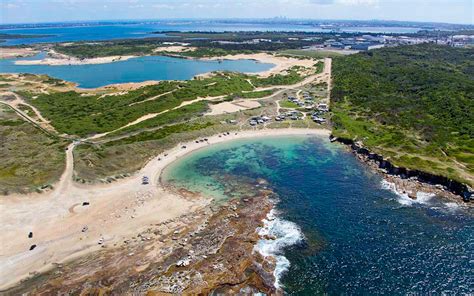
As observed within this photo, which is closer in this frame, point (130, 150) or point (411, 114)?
point (130, 150)

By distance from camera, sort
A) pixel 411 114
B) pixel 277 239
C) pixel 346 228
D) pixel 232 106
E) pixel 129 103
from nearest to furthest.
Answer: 1. pixel 277 239
2. pixel 346 228
3. pixel 411 114
4. pixel 232 106
5. pixel 129 103

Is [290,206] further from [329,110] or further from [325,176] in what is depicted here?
[329,110]

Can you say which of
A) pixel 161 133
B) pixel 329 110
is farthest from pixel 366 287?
pixel 329 110

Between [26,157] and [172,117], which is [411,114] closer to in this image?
[172,117]

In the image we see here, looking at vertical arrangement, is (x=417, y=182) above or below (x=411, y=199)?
above

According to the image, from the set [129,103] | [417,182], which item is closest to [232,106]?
[129,103]

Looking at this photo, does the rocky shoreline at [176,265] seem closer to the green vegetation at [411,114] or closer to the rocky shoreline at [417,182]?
the rocky shoreline at [417,182]

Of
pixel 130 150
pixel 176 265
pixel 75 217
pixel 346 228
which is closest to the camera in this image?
pixel 176 265
